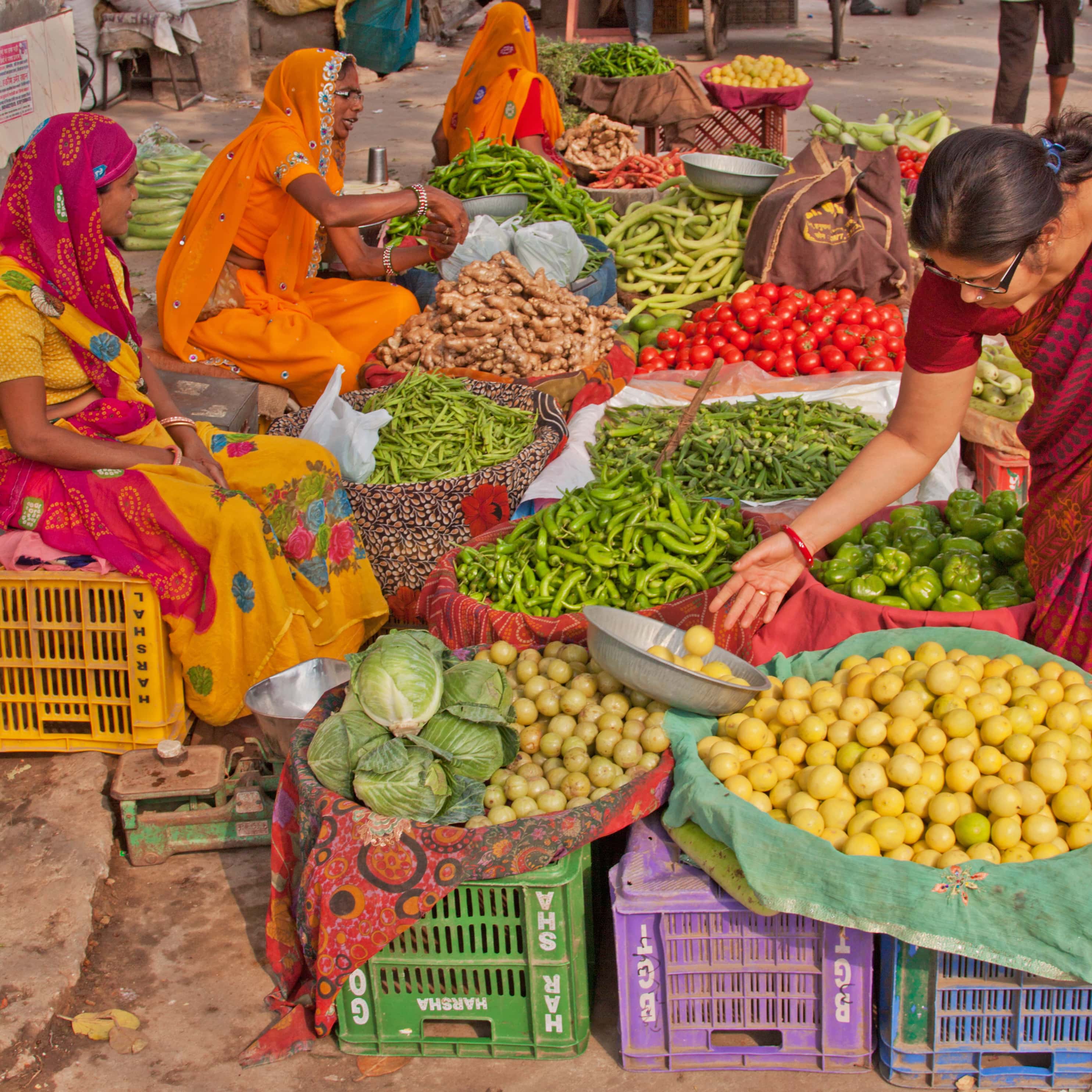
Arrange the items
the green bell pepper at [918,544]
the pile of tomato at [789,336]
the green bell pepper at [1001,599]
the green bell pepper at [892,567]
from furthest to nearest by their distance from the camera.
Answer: the pile of tomato at [789,336]
the green bell pepper at [918,544]
the green bell pepper at [892,567]
the green bell pepper at [1001,599]

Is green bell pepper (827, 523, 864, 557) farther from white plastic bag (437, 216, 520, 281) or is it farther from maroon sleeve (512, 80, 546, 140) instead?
maroon sleeve (512, 80, 546, 140)

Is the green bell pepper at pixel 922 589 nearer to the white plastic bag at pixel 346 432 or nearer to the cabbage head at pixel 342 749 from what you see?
the cabbage head at pixel 342 749

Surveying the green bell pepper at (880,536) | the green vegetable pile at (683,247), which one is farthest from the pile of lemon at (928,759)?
the green vegetable pile at (683,247)

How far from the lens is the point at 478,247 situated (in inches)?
214

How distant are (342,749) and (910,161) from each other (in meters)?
6.36

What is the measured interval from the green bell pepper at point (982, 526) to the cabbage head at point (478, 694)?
4.87ft

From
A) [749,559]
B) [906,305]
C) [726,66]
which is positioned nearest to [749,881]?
[749,559]

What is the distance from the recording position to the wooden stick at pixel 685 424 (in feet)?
13.3

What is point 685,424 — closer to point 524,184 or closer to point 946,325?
point 946,325

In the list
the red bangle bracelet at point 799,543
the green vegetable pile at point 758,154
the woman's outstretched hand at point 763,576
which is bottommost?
the woman's outstretched hand at point 763,576

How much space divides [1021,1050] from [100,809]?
2512mm

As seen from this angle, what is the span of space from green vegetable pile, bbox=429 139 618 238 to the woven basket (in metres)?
2.32

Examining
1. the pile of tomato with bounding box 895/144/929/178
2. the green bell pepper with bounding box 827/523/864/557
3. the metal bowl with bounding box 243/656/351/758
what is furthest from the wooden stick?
the pile of tomato with bounding box 895/144/929/178

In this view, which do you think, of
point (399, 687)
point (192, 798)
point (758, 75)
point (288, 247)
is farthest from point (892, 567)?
point (758, 75)
